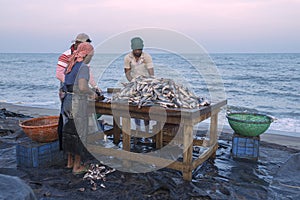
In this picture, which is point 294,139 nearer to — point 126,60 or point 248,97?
point 126,60

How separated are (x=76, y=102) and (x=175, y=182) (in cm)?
191

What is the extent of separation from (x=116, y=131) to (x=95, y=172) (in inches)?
66.5

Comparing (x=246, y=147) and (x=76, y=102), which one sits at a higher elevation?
(x=76, y=102)

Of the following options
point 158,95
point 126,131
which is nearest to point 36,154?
point 126,131

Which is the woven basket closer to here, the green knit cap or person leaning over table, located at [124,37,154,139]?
person leaning over table, located at [124,37,154,139]

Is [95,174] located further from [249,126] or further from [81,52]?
[249,126]

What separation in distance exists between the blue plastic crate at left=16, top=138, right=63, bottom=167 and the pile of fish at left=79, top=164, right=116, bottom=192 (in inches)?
29.8

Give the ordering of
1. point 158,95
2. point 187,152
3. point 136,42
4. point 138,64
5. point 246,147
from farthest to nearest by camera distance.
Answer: point 138,64
point 136,42
point 246,147
point 158,95
point 187,152

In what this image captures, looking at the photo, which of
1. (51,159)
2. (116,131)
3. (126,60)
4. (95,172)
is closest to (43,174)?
(51,159)

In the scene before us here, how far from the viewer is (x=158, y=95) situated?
435 cm

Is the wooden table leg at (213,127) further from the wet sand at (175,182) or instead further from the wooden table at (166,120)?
the wet sand at (175,182)

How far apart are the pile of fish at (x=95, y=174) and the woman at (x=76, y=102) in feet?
0.58

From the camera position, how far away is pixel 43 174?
178 inches

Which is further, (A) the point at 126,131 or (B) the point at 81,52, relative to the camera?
(A) the point at 126,131
